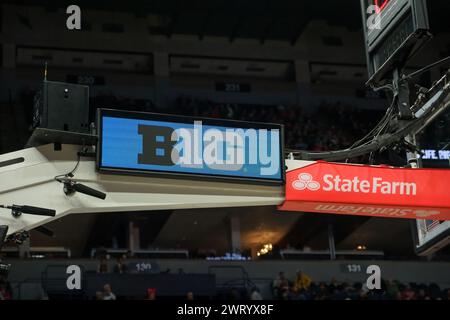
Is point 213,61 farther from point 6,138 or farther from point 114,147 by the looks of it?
point 114,147

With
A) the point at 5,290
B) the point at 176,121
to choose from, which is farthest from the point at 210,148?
the point at 5,290

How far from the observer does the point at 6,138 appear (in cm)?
2591

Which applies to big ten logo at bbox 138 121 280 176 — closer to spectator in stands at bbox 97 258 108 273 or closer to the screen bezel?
the screen bezel

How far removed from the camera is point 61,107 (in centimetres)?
741

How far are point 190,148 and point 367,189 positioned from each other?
1.96m

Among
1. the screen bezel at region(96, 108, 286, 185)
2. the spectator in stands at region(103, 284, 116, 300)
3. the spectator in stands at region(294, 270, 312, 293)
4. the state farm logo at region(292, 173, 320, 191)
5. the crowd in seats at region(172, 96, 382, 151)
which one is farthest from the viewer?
the crowd in seats at region(172, 96, 382, 151)

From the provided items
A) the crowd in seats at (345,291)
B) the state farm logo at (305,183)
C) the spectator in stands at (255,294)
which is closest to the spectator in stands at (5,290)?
the spectator in stands at (255,294)

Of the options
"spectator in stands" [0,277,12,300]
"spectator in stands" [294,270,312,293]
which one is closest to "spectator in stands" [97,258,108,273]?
"spectator in stands" [0,277,12,300]

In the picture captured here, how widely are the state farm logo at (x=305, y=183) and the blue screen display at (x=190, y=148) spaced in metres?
0.21

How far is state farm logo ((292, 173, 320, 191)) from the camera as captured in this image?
8102 millimetres

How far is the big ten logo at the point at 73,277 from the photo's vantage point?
19514 millimetres

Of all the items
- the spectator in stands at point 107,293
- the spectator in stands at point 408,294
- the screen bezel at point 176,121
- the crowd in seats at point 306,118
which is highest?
the crowd in seats at point 306,118

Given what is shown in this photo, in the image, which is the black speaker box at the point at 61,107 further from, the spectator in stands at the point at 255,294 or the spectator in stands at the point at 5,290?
the spectator in stands at the point at 255,294
